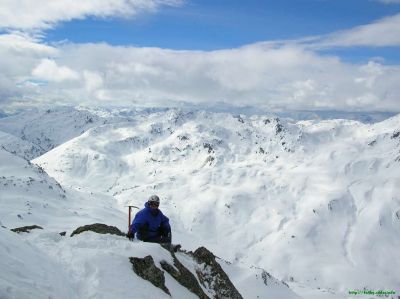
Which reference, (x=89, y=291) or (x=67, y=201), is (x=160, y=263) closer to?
(x=89, y=291)

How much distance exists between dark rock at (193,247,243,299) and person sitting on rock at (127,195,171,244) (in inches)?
116

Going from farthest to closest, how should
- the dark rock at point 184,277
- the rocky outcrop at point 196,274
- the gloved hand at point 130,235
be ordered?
the gloved hand at point 130,235, the dark rock at point 184,277, the rocky outcrop at point 196,274

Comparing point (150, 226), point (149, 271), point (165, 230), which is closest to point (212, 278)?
point (165, 230)

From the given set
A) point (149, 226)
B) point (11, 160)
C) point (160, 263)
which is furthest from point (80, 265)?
point (11, 160)

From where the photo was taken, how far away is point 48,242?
18.6 metres

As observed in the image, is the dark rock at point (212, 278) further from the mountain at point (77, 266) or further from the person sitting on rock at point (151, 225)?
the person sitting on rock at point (151, 225)

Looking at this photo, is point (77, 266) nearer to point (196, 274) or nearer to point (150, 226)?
point (150, 226)

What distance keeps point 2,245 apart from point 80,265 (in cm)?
307

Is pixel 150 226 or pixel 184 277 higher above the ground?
pixel 150 226

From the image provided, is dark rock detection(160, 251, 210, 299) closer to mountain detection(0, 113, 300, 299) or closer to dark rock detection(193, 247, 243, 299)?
mountain detection(0, 113, 300, 299)

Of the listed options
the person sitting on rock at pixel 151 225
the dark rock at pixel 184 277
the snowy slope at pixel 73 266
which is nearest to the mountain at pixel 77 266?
the snowy slope at pixel 73 266

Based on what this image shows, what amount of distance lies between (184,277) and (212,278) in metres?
3.88

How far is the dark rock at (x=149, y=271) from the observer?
16.9m

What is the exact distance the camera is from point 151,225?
2123cm
